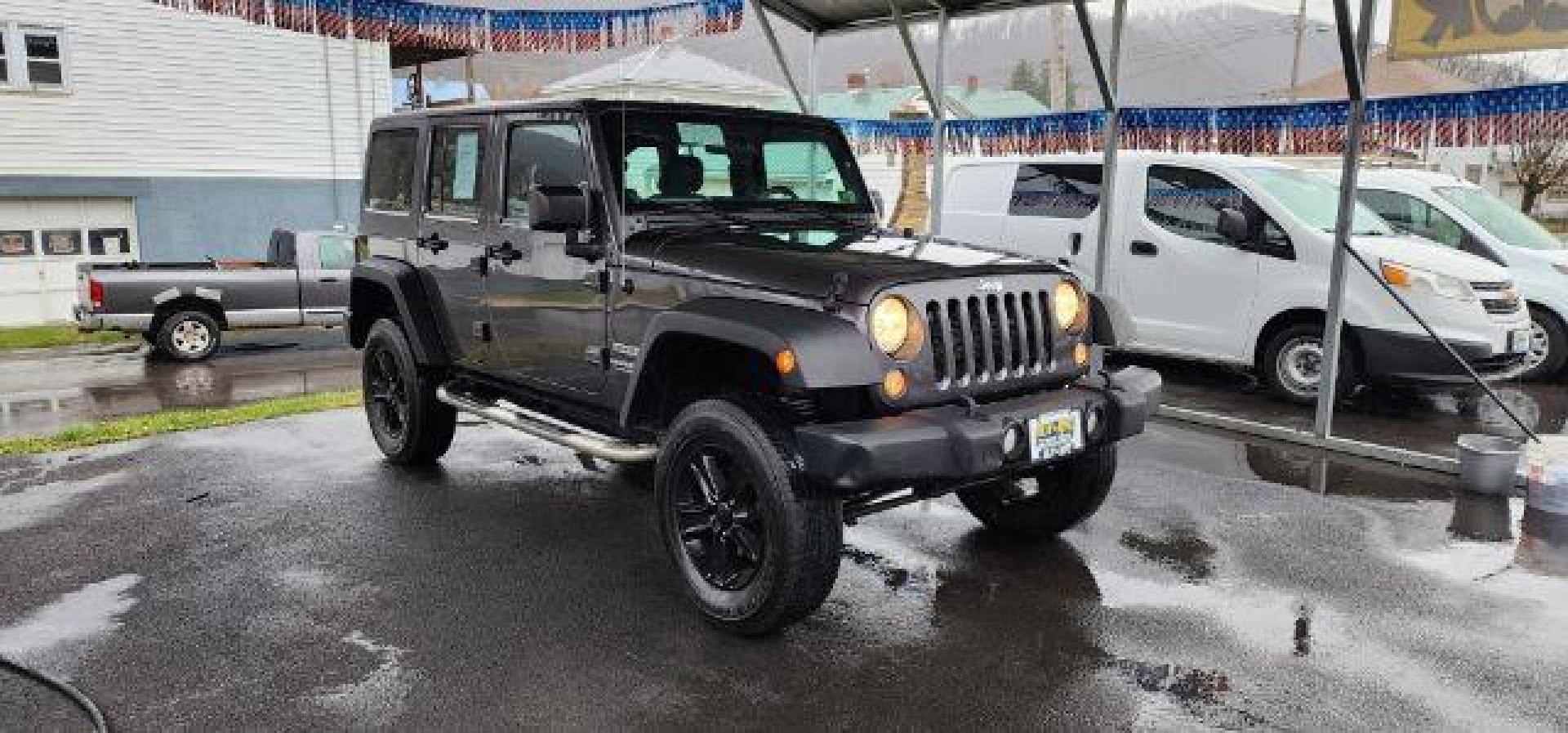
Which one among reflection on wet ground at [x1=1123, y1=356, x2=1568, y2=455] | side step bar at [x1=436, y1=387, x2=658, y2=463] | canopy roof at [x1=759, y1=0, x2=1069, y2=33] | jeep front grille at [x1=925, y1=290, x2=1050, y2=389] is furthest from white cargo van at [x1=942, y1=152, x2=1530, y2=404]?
side step bar at [x1=436, y1=387, x2=658, y2=463]

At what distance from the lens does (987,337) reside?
399 cm

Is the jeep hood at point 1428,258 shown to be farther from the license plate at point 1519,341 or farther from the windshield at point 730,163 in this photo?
the windshield at point 730,163

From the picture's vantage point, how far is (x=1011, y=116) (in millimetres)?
9719

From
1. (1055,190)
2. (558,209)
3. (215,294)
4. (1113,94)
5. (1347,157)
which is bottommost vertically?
(215,294)

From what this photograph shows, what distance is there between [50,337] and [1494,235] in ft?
55.0

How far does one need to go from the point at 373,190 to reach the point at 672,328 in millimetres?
3355

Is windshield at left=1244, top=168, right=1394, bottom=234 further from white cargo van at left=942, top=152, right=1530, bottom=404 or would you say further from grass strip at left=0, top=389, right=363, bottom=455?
grass strip at left=0, top=389, right=363, bottom=455

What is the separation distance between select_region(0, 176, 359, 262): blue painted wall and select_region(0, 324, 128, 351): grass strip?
190cm

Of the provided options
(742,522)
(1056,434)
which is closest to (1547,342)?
(1056,434)

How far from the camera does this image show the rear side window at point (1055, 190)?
941cm

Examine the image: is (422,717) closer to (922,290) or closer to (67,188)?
(922,290)

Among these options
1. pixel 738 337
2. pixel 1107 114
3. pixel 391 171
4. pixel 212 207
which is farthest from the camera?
pixel 212 207

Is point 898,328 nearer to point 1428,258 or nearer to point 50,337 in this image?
point 1428,258

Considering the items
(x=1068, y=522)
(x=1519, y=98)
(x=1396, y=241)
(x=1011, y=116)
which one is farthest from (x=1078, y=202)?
(x=1068, y=522)
